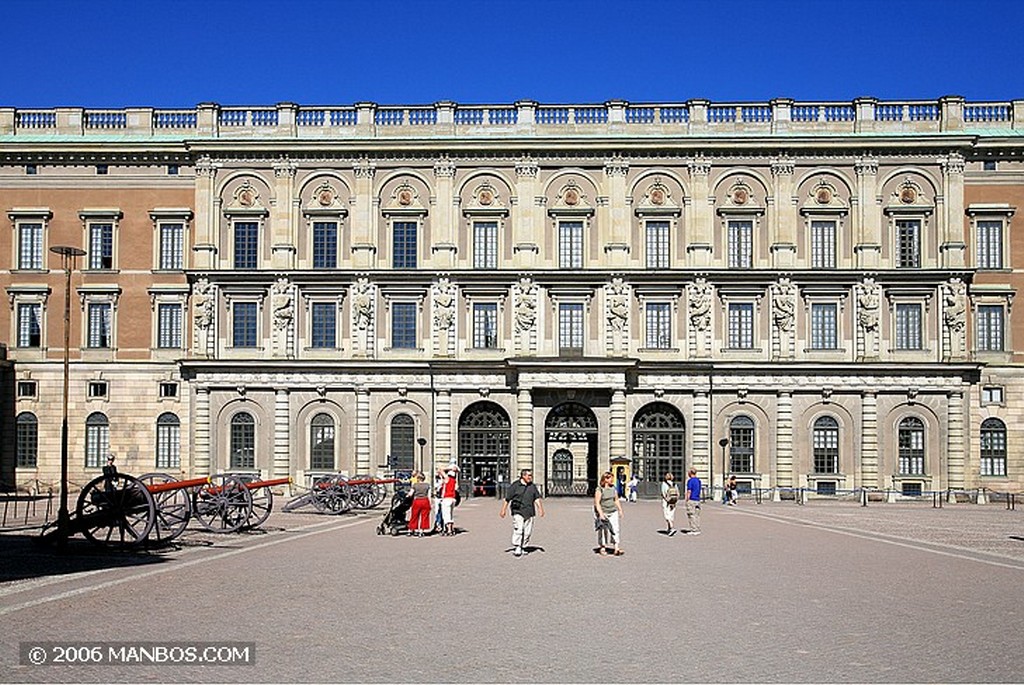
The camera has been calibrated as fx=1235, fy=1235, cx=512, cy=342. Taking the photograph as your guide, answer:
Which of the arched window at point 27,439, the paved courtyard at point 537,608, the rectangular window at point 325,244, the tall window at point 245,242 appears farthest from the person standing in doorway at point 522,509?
the arched window at point 27,439

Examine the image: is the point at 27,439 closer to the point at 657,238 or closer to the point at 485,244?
the point at 485,244

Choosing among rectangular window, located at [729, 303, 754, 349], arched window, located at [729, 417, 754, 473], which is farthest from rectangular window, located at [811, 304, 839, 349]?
arched window, located at [729, 417, 754, 473]

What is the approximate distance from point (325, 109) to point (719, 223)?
1915 centimetres

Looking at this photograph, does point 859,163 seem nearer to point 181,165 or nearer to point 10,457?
point 181,165

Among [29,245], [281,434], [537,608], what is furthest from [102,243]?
[537,608]

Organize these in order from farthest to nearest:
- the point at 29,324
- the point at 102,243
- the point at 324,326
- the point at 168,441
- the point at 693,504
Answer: the point at 102,243
the point at 29,324
the point at 168,441
the point at 324,326
the point at 693,504

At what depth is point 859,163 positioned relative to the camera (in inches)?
2224

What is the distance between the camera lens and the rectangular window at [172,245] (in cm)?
5828

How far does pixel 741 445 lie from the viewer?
56031 mm

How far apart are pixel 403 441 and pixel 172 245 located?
14458mm

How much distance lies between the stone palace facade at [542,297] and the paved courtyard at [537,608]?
2514 cm

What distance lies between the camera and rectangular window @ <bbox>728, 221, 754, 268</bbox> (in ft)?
185

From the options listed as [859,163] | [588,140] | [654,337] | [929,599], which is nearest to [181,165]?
[588,140]

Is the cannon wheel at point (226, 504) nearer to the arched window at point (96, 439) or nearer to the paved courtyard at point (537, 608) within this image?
the paved courtyard at point (537, 608)
